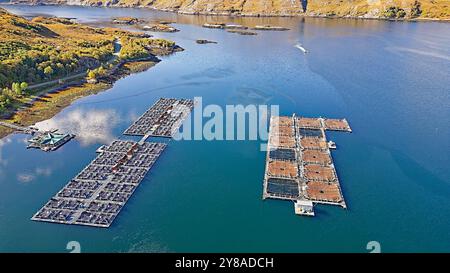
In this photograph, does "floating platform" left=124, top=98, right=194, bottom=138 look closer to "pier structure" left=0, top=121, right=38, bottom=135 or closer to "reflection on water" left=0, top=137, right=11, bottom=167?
"pier structure" left=0, top=121, right=38, bottom=135

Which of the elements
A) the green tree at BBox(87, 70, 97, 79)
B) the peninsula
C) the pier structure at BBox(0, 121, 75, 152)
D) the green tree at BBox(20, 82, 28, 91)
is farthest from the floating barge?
the green tree at BBox(20, 82, 28, 91)

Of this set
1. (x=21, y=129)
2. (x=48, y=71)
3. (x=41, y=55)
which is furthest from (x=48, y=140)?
(x=41, y=55)

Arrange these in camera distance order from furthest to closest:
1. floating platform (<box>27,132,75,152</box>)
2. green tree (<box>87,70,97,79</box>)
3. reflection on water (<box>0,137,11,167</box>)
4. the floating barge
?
green tree (<box>87,70,97,79</box>) → floating platform (<box>27,132,75,152</box>) → reflection on water (<box>0,137,11,167</box>) → the floating barge

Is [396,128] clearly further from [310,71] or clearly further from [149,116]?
[149,116]

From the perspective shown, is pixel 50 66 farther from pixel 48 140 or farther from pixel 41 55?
pixel 48 140

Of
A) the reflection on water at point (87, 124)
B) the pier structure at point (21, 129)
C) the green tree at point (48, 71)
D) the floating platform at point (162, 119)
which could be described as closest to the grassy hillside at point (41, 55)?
the green tree at point (48, 71)

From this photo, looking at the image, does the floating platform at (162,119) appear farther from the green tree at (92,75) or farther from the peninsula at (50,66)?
the green tree at (92,75)
